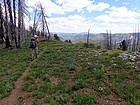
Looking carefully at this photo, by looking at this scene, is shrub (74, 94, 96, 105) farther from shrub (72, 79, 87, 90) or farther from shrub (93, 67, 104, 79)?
shrub (93, 67, 104, 79)

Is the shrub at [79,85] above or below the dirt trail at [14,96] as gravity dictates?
above

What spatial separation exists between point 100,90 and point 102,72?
2620 mm

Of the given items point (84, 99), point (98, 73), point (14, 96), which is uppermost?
point (98, 73)

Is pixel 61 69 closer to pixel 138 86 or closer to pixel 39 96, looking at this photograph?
pixel 39 96

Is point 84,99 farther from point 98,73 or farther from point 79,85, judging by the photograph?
point 98,73

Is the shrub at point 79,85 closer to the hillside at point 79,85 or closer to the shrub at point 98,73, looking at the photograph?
the hillside at point 79,85

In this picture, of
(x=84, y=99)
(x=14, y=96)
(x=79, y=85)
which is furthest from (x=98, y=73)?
(x=14, y=96)

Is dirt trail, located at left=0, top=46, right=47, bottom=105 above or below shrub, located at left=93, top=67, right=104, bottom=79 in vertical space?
below

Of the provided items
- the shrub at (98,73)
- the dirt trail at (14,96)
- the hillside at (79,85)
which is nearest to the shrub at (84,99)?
the hillside at (79,85)

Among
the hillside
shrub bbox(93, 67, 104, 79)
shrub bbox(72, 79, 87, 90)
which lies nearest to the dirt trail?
the hillside

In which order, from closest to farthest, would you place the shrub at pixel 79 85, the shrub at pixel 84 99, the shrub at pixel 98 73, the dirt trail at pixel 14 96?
the shrub at pixel 84 99
the dirt trail at pixel 14 96
the shrub at pixel 79 85
the shrub at pixel 98 73

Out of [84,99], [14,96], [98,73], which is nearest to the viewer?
[84,99]

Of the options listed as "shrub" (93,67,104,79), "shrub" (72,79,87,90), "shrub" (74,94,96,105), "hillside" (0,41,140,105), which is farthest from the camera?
"shrub" (93,67,104,79)

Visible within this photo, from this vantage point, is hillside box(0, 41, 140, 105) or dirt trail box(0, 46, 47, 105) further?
dirt trail box(0, 46, 47, 105)
